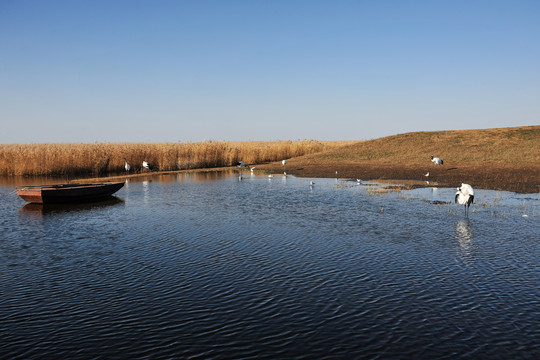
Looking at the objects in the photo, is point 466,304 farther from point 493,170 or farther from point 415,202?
point 493,170

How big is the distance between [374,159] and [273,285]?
36207mm

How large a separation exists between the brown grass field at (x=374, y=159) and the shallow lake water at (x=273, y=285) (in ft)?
44.8

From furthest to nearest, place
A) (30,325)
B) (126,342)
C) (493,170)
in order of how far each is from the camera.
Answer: (493,170)
(30,325)
(126,342)

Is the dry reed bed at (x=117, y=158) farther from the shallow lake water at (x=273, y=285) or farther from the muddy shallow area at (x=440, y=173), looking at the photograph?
the shallow lake water at (x=273, y=285)

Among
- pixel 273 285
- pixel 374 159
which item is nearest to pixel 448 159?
pixel 374 159

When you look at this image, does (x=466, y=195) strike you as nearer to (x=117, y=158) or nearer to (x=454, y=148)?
(x=454, y=148)

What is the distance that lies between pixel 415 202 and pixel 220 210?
27.9 ft

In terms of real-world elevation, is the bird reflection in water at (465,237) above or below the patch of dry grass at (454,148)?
below

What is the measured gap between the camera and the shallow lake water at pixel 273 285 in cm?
604

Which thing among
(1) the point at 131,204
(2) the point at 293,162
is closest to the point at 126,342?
(1) the point at 131,204

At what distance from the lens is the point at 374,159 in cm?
4275

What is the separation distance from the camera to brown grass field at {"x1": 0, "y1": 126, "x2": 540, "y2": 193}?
1161 inches

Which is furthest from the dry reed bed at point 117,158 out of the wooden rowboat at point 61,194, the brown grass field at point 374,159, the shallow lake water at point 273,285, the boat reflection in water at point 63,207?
the shallow lake water at point 273,285

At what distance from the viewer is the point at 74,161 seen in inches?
1368
